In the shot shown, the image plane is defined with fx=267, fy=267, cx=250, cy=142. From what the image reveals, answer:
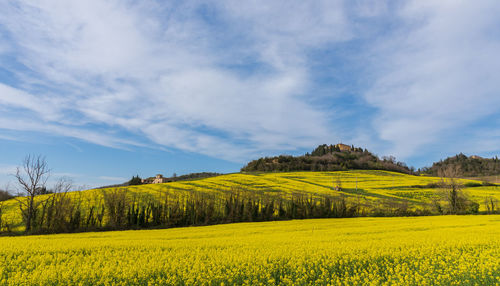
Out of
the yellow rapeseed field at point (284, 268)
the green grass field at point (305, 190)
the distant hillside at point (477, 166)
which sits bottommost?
the yellow rapeseed field at point (284, 268)

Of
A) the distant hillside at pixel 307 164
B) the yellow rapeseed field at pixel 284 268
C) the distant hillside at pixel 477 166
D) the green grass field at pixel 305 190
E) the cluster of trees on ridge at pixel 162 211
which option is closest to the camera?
the yellow rapeseed field at pixel 284 268

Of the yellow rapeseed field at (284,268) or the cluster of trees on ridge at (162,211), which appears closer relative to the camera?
the yellow rapeseed field at (284,268)

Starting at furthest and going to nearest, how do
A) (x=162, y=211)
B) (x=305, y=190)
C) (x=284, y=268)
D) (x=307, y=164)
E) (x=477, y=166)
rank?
(x=477, y=166) → (x=307, y=164) → (x=305, y=190) → (x=162, y=211) → (x=284, y=268)

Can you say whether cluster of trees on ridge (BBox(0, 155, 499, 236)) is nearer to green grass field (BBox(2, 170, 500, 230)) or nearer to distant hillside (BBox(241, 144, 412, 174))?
green grass field (BBox(2, 170, 500, 230))

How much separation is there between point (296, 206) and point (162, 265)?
107 feet

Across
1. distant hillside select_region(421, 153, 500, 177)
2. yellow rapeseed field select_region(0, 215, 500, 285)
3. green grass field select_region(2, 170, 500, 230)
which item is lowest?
yellow rapeseed field select_region(0, 215, 500, 285)

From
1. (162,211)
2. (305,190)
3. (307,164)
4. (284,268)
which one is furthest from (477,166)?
(284,268)

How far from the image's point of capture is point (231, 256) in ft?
36.9

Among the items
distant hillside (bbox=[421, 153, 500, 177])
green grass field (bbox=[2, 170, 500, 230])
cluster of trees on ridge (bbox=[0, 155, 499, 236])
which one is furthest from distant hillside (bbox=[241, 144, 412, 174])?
cluster of trees on ridge (bbox=[0, 155, 499, 236])

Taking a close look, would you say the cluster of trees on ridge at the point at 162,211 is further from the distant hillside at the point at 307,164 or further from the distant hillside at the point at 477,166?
the distant hillside at the point at 477,166

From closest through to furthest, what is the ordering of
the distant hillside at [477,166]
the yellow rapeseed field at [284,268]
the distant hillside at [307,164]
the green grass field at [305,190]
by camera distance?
the yellow rapeseed field at [284,268], the green grass field at [305,190], the distant hillside at [307,164], the distant hillside at [477,166]

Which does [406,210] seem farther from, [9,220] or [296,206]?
[9,220]

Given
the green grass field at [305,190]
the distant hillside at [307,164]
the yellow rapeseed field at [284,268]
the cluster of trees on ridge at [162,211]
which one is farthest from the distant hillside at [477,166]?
the yellow rapeseed field at [284,268]

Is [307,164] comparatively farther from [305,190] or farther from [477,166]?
[477,166]
